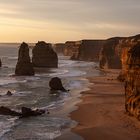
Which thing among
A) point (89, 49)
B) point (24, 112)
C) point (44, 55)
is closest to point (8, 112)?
point (24, 112)

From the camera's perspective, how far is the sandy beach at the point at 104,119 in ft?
97.2

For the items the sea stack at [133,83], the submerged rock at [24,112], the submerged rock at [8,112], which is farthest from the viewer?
the submerged rock at [8,112]

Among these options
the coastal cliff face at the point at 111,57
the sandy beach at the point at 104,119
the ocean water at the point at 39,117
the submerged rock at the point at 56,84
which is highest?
the coastal cliff face at the point at 111,57

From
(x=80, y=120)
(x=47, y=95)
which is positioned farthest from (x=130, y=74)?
(x=47, y=95)

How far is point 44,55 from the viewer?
111 meters

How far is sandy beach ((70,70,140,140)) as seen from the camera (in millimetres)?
29625

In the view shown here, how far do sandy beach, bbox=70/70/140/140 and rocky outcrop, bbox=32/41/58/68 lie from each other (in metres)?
60.6

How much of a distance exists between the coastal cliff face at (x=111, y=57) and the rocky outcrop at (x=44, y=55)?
1462 centimetres

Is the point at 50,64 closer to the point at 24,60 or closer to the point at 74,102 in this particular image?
the point at 24,60

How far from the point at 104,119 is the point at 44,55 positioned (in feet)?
252

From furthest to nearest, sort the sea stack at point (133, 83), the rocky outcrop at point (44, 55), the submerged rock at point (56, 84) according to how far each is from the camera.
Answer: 1. the rocky outcrop at point (44, 55)
2. the submerged rock at point (56, 84)
3. the sea stack at point (133, 83)

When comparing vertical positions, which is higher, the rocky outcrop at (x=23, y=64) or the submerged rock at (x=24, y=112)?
the rocky outcrop at (x=23, y=64)

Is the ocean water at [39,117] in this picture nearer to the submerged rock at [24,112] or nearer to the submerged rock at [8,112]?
the submerged rock at [24,112]

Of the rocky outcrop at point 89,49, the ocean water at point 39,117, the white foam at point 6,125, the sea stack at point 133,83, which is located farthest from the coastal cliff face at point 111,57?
the white foam at point 6,125
